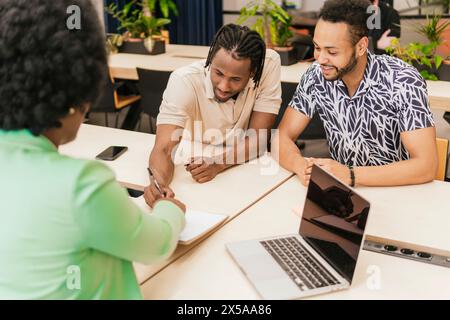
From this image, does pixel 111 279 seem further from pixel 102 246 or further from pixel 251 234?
pixel 251 234

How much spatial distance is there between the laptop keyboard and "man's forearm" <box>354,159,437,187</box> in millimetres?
460

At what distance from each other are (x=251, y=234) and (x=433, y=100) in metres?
1.84

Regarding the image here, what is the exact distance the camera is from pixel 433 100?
2.84 metres

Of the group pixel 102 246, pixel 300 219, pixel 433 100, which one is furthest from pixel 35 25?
pixel 433 100

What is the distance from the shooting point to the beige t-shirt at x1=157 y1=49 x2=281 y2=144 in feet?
6.67

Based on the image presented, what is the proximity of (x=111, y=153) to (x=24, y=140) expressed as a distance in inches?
46.5

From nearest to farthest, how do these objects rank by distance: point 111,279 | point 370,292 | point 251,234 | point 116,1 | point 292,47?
point 111,279
point 370,292
point 251,234
point 292,47
point 116,1

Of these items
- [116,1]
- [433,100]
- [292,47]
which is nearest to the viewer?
[433,100]

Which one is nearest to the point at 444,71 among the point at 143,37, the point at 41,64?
the point at 143,37

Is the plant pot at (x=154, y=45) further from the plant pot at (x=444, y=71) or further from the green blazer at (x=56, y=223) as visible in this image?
the green blazer at (x=56, y=223)

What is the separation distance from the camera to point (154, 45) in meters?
4.18

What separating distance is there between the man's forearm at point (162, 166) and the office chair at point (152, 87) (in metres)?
1.33

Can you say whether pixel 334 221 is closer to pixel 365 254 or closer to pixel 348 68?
pixel 365 254

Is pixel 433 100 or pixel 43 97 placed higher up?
pixel 43 97
